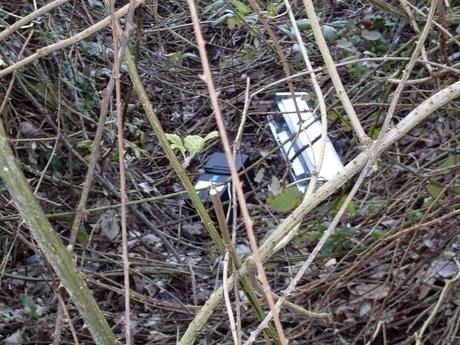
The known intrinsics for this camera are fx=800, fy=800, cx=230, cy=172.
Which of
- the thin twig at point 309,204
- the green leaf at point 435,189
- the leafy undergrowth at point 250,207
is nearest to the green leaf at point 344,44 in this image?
the leafy undergrowth at point 250,207

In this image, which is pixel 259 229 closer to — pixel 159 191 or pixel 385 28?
pixel 159 191

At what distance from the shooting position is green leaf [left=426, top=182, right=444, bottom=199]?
232cm

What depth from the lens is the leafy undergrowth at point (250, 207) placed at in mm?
2293

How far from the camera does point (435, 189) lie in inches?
92.7

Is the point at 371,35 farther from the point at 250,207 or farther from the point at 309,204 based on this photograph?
the point at 309,204

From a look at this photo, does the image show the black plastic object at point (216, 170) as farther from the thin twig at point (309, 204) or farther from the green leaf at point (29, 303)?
the thin twig at point (309, 204)

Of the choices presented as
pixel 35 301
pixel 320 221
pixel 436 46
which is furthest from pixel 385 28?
pixel 35 301

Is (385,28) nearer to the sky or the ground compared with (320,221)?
nearer to the sky

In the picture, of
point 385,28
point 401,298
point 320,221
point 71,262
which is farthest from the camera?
point 385,28

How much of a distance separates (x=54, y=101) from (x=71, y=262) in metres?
1.79

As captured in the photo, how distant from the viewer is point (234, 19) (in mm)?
2584

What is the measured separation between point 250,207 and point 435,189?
885 mm

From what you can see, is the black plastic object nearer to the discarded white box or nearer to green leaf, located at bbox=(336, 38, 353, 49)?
the discarded white box

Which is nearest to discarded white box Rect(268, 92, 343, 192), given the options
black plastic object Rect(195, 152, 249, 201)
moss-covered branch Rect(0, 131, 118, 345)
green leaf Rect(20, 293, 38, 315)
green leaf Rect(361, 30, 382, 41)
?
black plastic object Rect(195, 152, 249, 201)
